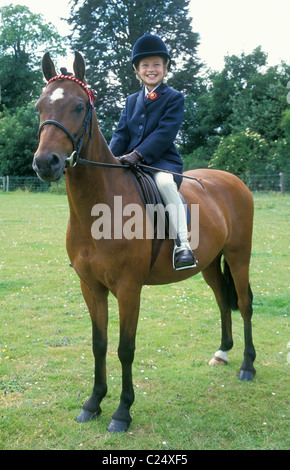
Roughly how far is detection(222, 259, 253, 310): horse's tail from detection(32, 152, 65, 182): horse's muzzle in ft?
9.81

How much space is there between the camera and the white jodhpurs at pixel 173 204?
391 cm

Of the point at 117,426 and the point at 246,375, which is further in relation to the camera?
the point at 246,375

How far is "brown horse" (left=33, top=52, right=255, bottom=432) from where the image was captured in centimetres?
301

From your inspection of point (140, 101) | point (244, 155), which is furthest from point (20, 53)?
point (140, 101)

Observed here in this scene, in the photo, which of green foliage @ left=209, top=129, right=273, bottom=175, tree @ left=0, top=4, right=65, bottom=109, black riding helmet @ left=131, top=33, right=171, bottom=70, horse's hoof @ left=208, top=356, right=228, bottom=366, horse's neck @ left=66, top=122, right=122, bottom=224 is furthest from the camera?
tree @ left=0, top=4, right=65, bottom=109

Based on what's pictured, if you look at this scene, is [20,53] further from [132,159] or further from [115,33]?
[132,159]

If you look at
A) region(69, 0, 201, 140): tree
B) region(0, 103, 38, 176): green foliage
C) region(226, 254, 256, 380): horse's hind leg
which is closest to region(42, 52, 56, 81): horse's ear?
region(226, 254, 256, 380): horse's hind leg

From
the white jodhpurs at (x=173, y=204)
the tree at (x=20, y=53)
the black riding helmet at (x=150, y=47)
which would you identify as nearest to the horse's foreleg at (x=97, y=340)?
the white jodhpurs at (x=173, y=204)

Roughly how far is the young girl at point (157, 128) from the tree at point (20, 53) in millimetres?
45887

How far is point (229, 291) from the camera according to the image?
5207 mm

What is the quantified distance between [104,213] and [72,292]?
4601 millimetres

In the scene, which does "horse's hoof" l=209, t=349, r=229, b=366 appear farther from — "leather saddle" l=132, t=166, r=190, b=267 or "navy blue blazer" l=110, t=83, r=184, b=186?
"navy blue blazer" l=110, t=83, r=184, b=186

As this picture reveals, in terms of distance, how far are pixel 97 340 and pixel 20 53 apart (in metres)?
50.8

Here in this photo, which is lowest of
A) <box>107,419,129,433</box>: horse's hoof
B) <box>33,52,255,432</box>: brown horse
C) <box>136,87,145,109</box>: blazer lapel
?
<box>107,419,129,433</box>: horse's hoof
